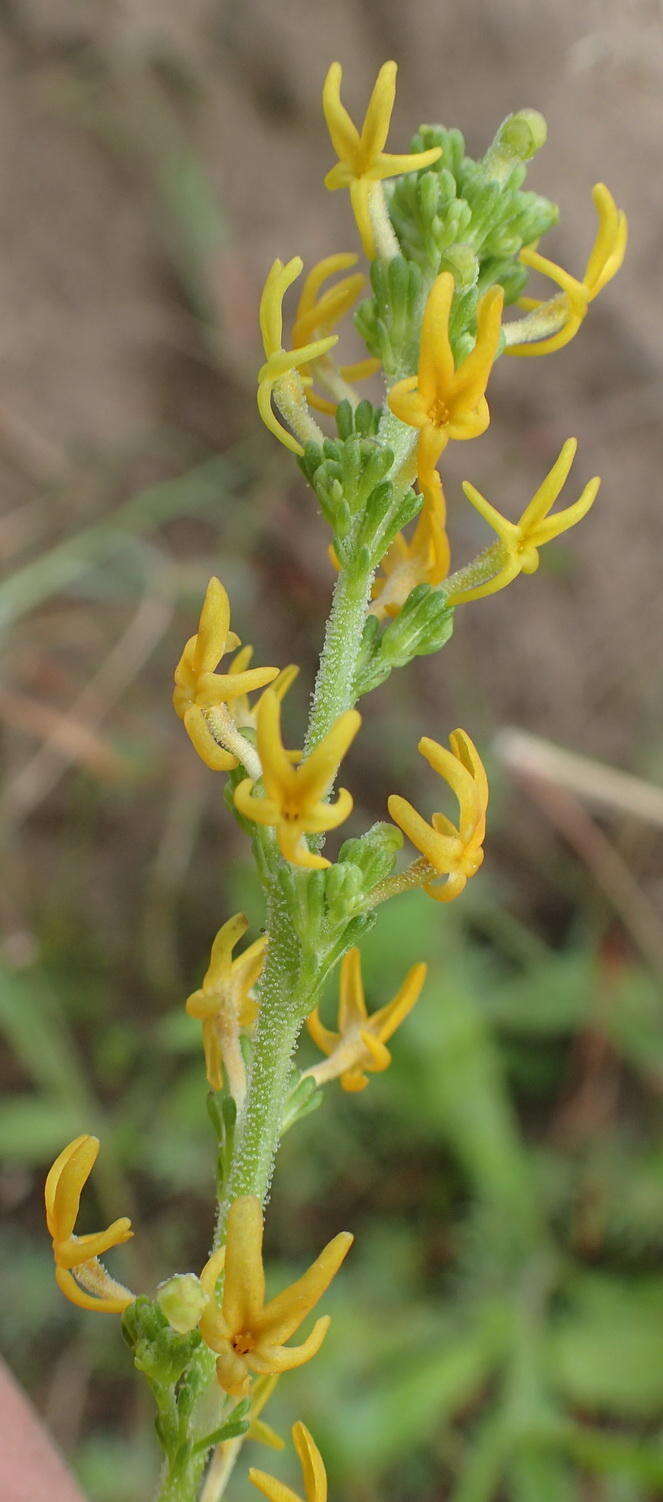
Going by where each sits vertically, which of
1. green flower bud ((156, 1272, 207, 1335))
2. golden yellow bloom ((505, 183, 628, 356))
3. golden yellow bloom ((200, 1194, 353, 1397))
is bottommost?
golden yellow bloom ((200, 1194, 353, 1397))

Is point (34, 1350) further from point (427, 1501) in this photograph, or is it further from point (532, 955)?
point (532, 955)

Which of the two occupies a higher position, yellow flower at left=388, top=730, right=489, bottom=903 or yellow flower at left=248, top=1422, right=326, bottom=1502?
yellow flower at left=388, top=730, right=489, bottom=903

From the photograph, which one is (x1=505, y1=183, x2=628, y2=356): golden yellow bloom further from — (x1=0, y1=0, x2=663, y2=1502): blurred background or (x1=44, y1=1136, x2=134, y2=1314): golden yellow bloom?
(x1=0, y1=0, x2=663, y2=1502): blurred background

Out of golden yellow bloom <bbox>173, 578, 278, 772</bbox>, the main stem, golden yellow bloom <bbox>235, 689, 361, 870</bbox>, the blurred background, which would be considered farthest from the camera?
the blurred background

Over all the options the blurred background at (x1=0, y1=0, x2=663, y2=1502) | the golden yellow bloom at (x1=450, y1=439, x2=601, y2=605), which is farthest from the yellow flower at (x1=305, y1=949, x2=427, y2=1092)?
the blurred background at (x1=0, y1=0, x2=663, y2=1502)

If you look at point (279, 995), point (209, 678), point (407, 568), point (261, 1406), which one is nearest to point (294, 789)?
point (209, 678)

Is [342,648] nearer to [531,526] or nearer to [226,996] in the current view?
[531,526]

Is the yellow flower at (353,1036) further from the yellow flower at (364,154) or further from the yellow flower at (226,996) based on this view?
the yellow flower at (364,154)
